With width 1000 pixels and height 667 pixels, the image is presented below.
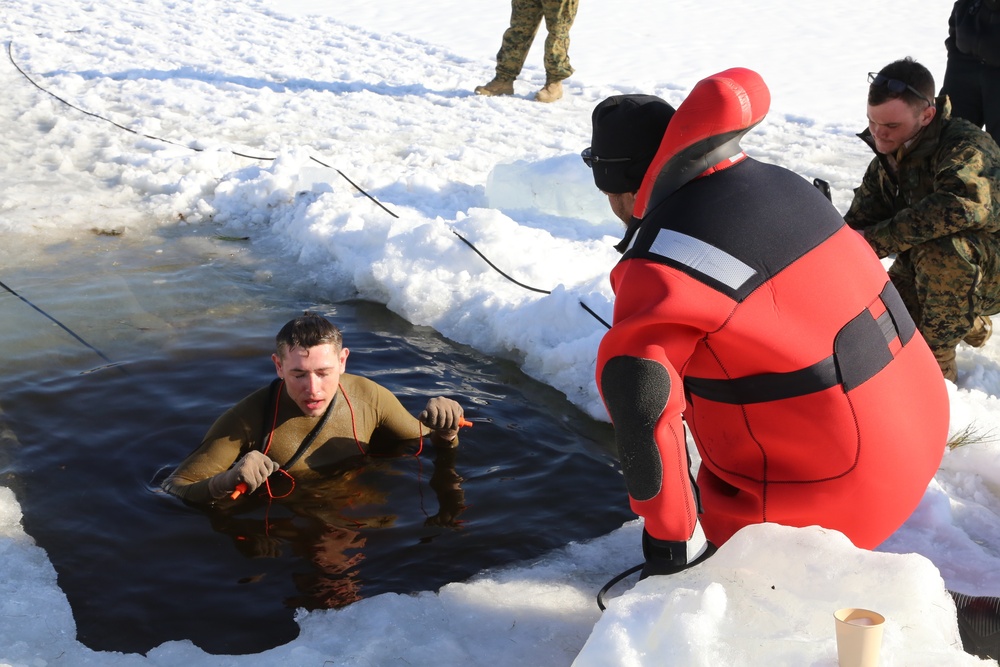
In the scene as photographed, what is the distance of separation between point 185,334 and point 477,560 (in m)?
2.66

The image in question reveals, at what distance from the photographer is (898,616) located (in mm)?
2184

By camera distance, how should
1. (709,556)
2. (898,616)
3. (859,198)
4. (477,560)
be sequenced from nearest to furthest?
(898,616) < (709,556) < (477,560) < (859,198)

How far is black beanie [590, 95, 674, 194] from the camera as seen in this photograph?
8.20 ft

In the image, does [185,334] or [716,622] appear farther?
[185,334]

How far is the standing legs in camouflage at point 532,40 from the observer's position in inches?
381

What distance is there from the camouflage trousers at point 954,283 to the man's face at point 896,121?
1.61ft

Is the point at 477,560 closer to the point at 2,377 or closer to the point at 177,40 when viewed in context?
the point at 2,377

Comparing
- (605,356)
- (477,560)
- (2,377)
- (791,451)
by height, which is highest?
(605,356)

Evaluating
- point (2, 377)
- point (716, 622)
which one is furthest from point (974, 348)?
point (2, 377)

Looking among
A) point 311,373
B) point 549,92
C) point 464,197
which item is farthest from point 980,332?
point 549,92

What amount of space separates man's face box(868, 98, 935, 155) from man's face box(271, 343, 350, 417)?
7.88 feet

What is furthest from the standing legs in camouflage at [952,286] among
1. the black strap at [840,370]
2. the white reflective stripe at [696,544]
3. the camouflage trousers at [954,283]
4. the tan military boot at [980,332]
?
the white reflective stripe at [696,544]

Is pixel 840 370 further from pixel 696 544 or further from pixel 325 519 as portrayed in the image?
pixel 325 519

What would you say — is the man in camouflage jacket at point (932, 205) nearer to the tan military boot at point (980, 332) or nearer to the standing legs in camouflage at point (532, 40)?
the tan military boot at point (980, 332)
